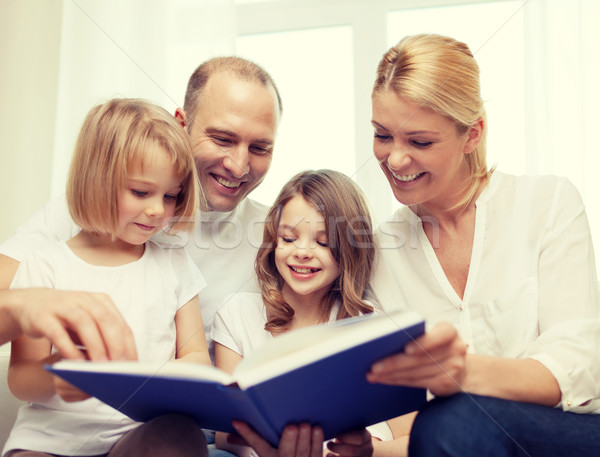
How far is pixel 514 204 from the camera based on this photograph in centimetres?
134

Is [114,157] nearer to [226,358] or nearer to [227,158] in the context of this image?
[227,158]

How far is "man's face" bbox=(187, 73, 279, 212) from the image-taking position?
1582 mm

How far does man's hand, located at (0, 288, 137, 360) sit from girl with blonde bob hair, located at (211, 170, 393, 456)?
654mm

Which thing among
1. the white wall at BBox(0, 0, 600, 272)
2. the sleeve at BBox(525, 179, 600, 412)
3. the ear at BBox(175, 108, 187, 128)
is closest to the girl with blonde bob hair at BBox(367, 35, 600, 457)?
the sleeve at BBox(525, 179, 600, 412)

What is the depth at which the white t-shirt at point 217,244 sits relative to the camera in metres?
1.45

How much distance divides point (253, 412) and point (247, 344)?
25.8 inches

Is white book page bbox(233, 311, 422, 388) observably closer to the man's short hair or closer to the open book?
the open book

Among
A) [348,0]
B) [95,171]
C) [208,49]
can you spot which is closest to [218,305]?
[95,171]

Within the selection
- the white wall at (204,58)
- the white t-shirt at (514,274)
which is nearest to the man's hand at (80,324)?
the white t-shirt at (514,274)

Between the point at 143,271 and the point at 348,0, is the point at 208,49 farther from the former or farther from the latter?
the point at 143,271

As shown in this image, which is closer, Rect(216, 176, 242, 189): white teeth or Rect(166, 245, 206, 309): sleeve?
Rect(166, 245, 206, 309): sleeve

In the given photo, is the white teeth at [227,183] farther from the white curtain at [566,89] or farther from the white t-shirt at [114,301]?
the white curtain at [566,89]

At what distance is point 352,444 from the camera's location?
1.01m

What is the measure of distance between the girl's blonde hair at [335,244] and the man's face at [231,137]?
0.44ft
